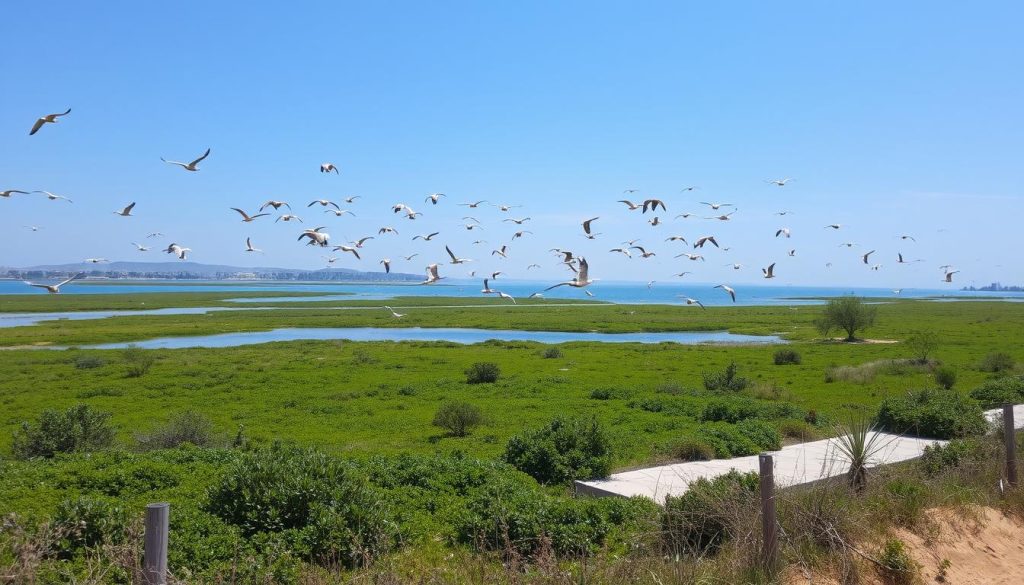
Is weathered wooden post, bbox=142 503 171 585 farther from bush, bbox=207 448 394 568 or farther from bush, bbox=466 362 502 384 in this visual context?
bush, bbox=466 362 502 384

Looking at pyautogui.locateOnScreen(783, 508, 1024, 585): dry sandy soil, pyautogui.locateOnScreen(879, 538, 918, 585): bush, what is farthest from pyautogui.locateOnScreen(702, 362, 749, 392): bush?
pyautogui.locateOnScreen(879, 538, 918, 585): bush

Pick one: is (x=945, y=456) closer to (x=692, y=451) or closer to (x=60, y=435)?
(x=692, y=451)

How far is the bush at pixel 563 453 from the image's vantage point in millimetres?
11633

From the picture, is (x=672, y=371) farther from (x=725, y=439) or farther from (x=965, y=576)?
(x=965, y=576)

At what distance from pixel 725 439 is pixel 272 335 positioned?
172ft

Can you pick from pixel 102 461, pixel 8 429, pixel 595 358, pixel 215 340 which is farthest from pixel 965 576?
pixel 215 340

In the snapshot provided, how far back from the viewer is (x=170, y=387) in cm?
2859

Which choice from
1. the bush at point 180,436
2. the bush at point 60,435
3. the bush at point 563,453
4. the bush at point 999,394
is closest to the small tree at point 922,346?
the bush at point 999,394

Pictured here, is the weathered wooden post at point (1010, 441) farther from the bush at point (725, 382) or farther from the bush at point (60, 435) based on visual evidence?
the bush at point (60, 435)

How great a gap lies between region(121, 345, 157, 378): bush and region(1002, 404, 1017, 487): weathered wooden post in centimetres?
3264

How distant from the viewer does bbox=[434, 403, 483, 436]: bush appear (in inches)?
733

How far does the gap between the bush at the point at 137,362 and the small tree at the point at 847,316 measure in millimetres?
44670

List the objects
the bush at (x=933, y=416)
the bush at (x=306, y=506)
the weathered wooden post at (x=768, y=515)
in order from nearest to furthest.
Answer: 1. the weathered wooden post at (x=768, y=515)
2. the bush at (x=306, y=506)
3. the bush at (x=933, y=416)

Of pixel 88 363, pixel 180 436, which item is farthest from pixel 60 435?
pixel 88 363
